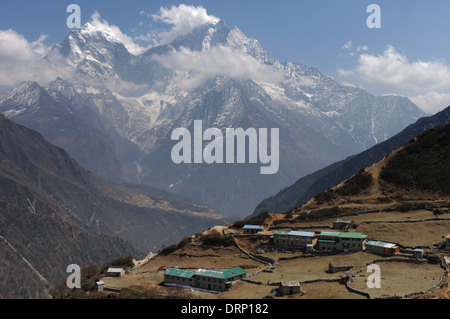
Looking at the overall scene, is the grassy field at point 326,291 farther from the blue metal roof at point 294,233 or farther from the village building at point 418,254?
the blue metal roof at point 294,233

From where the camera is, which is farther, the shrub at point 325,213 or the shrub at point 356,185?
the shrub at point 356,185

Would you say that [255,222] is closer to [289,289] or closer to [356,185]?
[356,185]

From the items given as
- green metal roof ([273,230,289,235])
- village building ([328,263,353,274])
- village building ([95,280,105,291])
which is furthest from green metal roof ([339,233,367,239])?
village building ([95,280,105,291])

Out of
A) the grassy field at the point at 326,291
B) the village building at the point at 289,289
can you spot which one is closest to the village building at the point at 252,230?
the grassy field at the point at 326,291

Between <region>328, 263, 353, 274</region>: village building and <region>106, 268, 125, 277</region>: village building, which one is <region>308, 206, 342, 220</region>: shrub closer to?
<region>328, 263, 353, 274</region>: village building

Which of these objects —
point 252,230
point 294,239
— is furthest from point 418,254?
point 252,230
